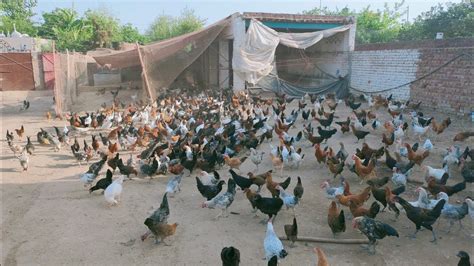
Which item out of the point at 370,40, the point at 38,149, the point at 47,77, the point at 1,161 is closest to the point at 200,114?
the point at 38,149

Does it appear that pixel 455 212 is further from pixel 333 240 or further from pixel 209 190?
pixel 209 190

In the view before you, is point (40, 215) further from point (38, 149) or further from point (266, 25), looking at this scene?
point (266, 25)

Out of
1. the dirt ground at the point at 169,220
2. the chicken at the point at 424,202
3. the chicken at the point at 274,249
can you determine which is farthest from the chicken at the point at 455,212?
the chicken at the point at 274,249

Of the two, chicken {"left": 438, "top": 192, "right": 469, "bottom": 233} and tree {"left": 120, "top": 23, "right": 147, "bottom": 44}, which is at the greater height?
tree {"left": 120, "top": 23, "right": 147, "bottom": 44}

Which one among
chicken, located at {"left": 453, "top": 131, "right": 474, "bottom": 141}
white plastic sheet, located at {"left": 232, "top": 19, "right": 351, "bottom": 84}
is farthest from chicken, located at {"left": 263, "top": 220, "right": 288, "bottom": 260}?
white plastic sheet, located at {"left": 232, "top": 19, "right": 351, "bottom": 84}

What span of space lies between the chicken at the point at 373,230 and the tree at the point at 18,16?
4053cm

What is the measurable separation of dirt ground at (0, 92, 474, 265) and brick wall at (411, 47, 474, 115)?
5469 mm

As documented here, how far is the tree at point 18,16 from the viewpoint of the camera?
37125 millimetres

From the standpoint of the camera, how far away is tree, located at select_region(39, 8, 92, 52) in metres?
31.7

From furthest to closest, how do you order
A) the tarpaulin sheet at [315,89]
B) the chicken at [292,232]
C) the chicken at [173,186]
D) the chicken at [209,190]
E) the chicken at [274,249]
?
the tarpaulin sheet at [315,89] → the chicken at [173,186] → the chicken at [209,190] → the chicken at [292,232] → the chicken at [274,249]

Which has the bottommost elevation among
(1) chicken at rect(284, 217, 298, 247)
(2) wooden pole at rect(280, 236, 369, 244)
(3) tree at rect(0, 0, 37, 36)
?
(2) wooden pole at rect(280, 236, 369, 244)

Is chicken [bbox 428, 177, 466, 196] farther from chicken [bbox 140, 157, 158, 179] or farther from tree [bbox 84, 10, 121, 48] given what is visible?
tree [bbox 84, 10, 121, 48]

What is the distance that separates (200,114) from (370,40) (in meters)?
22.6

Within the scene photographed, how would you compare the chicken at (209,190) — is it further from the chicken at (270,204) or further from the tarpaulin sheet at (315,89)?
the tarpaulin sheet at (315,89)
